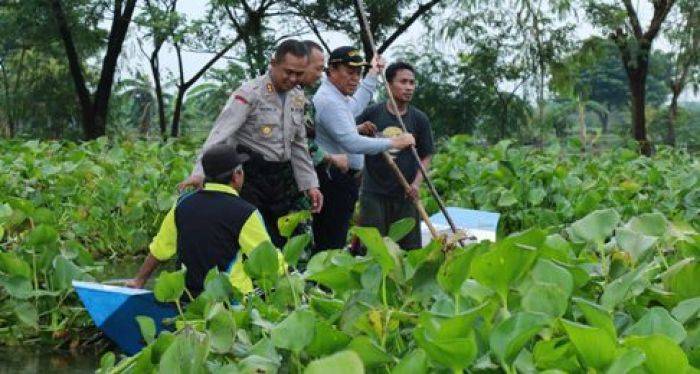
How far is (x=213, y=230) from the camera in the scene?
3639 millimetres

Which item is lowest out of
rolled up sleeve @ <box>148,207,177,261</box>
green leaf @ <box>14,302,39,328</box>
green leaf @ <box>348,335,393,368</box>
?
green leaf @ <box>14,302,39,328</box>

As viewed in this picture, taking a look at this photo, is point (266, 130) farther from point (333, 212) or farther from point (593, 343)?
point (593, 343)

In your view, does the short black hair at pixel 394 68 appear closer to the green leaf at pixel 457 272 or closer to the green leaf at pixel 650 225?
the green leaf at pixel 650 225

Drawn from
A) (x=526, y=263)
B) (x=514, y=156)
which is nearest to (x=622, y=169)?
(x=514, y=156)

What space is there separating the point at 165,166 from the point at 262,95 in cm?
566

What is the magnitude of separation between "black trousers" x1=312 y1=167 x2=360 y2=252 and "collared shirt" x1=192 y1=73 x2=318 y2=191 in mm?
404

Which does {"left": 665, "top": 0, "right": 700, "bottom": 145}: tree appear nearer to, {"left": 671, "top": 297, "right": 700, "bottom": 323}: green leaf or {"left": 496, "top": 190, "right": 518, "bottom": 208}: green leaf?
{"left": 496, "top": 190, "right": 518, "bottom": 208}: green leaf

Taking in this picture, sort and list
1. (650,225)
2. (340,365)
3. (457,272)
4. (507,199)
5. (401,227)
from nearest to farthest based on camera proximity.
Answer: (340,365) < (457,272) < (650,225) < (401,227) < (507,199)

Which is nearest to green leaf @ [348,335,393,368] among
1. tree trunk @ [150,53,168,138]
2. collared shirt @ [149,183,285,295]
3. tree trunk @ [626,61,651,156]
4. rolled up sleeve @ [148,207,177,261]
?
collared shirt @ [149,183,285,295]

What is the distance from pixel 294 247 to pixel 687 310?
119 centimetres

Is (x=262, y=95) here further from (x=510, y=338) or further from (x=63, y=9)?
(x=63, y=9)

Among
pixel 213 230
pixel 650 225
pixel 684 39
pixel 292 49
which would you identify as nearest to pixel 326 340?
pixel 650 225

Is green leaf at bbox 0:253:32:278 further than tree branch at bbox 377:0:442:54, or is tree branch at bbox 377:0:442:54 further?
tree branch at bbox 377:0:442:54

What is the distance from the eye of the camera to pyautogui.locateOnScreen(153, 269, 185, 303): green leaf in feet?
8.65
